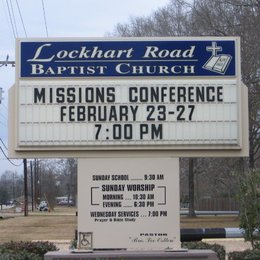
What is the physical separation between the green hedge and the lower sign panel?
6.12 ft

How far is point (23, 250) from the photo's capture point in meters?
11.7

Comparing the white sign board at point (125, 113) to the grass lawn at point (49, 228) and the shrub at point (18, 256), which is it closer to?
the shrub at point (18, 256)

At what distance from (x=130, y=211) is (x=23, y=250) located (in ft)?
10.8

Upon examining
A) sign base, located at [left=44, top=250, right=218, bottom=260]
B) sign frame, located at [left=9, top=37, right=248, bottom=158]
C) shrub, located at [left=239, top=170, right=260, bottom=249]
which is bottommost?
sign base, located at [left=44, top=250, right=218, bottom=260]

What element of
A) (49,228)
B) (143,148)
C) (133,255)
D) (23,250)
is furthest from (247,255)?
(49,228)

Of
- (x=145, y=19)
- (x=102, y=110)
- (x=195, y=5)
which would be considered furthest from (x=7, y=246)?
(x=145, y=19)

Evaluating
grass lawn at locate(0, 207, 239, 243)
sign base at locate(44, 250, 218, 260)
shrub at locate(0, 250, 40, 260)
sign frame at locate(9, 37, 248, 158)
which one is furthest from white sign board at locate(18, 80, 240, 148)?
grass lawn at locate(0, 207, 239, 243)

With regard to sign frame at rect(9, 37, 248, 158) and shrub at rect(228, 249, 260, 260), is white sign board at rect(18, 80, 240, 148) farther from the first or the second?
shrub at rect(228, 249, 260, 260)

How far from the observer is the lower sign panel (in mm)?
9359

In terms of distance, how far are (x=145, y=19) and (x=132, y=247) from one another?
33.2 m

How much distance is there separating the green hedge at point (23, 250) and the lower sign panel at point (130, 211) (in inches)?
73.4

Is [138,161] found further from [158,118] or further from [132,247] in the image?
[132,247]

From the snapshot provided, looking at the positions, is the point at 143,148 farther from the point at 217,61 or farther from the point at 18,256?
the point at 18,256

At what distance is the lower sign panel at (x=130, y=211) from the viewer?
30.7 ft
